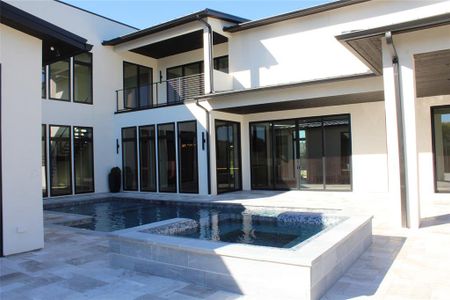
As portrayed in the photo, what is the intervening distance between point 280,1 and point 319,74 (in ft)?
12.0

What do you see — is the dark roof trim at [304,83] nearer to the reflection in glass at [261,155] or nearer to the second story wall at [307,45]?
the second story wall at [307,45]

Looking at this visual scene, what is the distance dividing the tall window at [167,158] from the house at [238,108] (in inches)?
2.1

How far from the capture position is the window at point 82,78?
589 inches

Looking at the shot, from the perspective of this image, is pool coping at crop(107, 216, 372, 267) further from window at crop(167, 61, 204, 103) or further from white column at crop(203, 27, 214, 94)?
window at crop(167, 61, 204, 103)

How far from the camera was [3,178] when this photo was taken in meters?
5.71

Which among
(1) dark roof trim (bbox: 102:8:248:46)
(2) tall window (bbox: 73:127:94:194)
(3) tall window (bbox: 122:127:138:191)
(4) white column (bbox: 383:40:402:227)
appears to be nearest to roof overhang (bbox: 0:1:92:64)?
(4) white column (bbox: 383:40:402:227)

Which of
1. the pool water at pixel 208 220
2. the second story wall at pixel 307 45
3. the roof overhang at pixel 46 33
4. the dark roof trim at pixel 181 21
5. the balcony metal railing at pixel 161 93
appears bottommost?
the pool water at pixel 208 220

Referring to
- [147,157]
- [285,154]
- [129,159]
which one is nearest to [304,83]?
[285,154]

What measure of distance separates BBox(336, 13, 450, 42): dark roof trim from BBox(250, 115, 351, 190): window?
6.30 m

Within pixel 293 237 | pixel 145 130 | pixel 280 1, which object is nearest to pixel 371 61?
pixel 293 237

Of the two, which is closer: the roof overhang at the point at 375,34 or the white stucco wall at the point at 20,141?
the white stucco wall at the point at 20,141

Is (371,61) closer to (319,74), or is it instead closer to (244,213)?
(319,74)

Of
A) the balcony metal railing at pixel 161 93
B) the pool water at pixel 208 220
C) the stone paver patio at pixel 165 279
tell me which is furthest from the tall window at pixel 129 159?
the stone paver patio at pixel 165 279

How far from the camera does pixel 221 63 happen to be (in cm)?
1548
